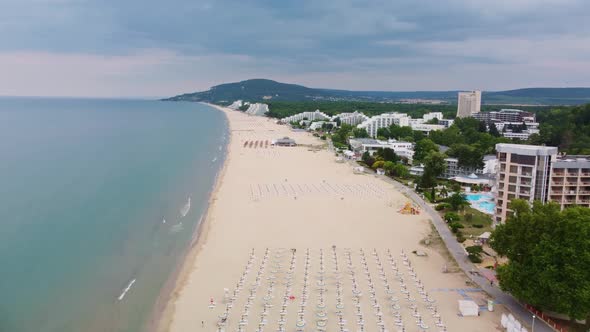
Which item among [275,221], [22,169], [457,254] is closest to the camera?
[457,254]

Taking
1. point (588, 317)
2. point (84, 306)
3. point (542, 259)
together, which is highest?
point (542, 259)

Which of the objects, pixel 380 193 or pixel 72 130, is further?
pixel 72 130

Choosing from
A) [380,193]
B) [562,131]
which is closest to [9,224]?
[380,193]

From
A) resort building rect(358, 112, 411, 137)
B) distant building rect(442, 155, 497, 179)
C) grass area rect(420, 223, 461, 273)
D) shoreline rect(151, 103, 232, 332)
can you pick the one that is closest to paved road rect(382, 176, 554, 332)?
grass area rect(420, 223, 461, 273)

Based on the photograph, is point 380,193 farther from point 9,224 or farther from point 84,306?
point 9,224

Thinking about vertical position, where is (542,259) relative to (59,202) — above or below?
above

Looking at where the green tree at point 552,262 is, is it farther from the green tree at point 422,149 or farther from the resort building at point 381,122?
the resort building at point 381,122

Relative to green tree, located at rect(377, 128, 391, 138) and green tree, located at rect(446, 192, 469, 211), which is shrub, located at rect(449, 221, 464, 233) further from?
green tree, located at rect(377, 128, 391, 138)
